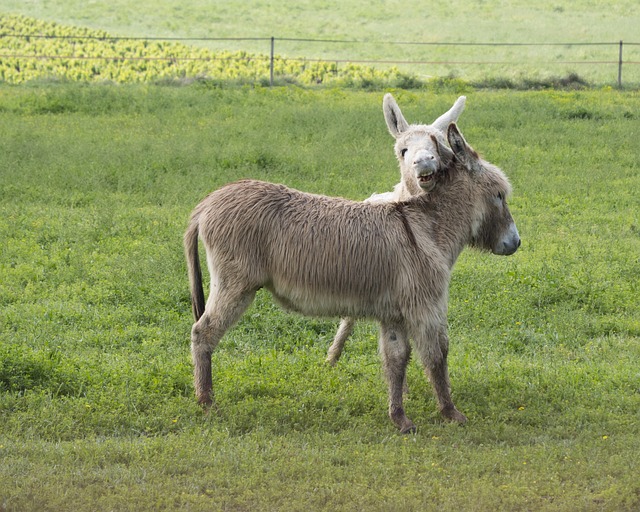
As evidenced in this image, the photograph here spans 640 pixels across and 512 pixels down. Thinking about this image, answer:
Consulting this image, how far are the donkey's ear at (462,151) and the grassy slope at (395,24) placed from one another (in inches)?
863

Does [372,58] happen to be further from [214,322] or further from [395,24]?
[214,322]

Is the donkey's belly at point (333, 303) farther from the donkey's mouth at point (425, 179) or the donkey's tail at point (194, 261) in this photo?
the donkey's mouth at point (425, 179)

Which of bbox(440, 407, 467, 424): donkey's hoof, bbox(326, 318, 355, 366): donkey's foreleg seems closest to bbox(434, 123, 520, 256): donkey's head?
Result: bbox(440, 407, 467, 424): donkey's hoof

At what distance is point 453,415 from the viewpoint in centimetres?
620

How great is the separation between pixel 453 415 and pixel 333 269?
52.9 inches

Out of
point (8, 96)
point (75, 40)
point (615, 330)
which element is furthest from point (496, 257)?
point (75, 40)

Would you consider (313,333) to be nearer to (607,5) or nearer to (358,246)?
(358,246)

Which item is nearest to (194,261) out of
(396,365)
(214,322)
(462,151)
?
(214,322)

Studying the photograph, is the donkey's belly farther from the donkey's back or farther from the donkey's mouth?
the donkey's mouth

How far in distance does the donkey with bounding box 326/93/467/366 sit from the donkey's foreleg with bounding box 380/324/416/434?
1.93 feet

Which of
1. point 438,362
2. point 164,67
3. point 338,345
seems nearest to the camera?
point 438,362

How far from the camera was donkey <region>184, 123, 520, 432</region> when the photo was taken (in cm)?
598

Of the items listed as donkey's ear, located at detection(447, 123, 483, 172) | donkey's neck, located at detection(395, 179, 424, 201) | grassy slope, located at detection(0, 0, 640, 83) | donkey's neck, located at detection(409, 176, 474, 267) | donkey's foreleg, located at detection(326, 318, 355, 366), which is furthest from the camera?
grassy slope, located at detection(0, 0, 640, 83)

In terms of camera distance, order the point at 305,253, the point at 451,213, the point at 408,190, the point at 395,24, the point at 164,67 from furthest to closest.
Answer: the point at 395,24, the point at 164,67, the point at 408,190, the point at 451,213, the point at 305,253
